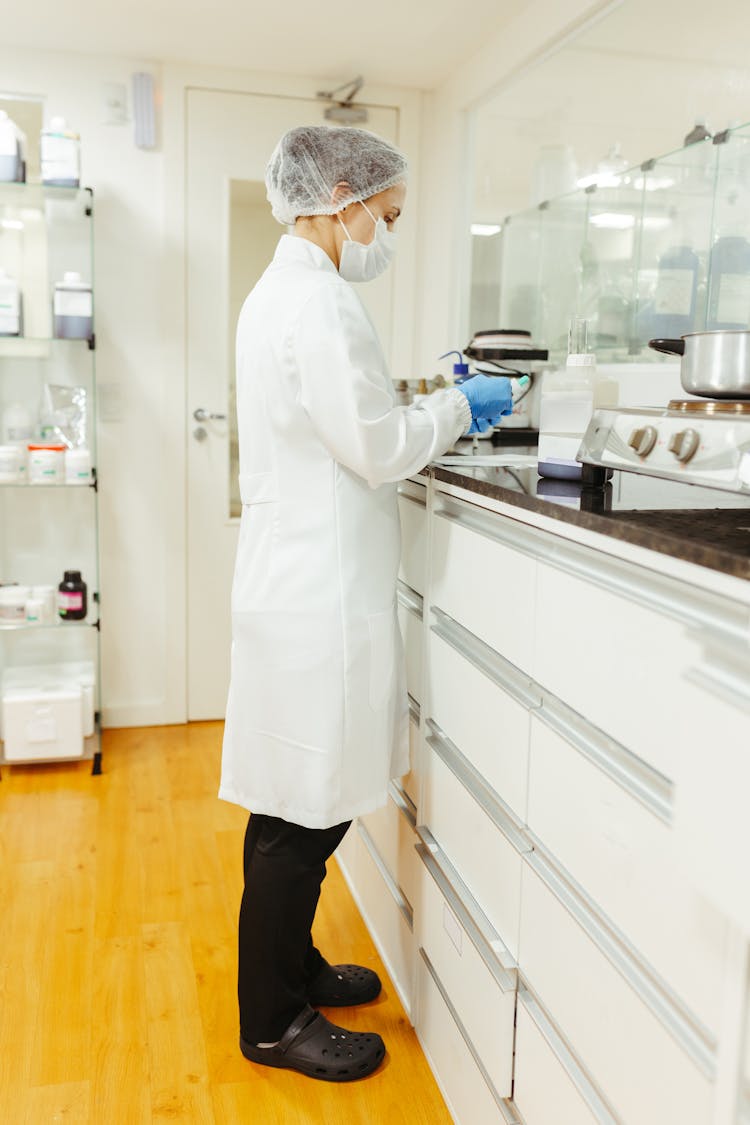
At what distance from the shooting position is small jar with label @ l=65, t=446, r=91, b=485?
3.04 meters

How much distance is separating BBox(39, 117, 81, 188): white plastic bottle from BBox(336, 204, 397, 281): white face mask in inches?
62.2

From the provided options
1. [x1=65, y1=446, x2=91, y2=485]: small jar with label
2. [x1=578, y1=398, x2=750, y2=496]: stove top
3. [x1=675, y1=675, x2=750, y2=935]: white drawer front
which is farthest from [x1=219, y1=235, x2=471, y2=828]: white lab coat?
[x1=65, y1=446, x2=91, y2=485]: small jar with label

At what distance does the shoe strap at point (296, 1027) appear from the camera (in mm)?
1778

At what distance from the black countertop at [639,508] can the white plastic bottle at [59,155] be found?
183cm

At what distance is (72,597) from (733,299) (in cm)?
209

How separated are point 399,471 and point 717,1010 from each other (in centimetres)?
89

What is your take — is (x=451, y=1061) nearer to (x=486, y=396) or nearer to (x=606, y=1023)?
(x=606, y=1023)

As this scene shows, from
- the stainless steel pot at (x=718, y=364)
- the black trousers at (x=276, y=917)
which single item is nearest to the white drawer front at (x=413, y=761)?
the black trousers at (x=276, y=917)

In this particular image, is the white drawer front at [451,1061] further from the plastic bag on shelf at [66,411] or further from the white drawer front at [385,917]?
the plastic bag on shelf at [66,411]

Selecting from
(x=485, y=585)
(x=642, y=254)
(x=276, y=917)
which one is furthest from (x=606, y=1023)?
(x=642, y=254)

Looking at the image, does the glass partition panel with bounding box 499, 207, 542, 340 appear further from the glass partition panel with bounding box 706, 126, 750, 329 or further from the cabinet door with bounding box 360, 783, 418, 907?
the cabinet door with bounding box 360, 783, 418, 907

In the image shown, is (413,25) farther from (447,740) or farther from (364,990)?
(364,990)

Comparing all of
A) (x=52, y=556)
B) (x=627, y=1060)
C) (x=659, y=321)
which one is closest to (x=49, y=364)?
(x=52, y=556)

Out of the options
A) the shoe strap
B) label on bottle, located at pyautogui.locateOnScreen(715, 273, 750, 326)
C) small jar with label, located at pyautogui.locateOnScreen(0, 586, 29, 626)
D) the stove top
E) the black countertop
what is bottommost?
the shoe strap
